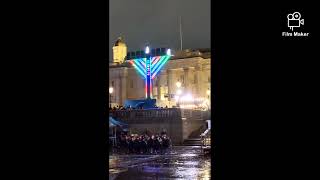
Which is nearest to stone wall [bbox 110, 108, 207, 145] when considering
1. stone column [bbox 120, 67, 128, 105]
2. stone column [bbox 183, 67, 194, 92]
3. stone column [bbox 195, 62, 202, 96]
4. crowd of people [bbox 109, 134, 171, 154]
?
crowd of people [bbox 109, 134, 171, 154]

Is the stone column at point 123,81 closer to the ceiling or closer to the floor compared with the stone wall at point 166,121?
closer to the ceiling

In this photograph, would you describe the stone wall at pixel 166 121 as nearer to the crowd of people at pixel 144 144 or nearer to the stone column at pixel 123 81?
the crowd of people at pixel 144 144

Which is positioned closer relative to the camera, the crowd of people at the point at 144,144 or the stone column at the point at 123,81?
the crowd of people at the point at 144,144
